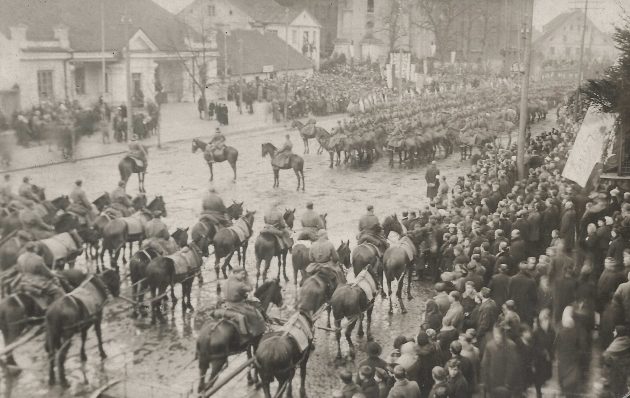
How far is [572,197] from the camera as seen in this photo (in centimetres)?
1506

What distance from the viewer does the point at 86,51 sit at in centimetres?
2566

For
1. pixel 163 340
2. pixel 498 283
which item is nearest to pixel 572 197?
pixel 498 283

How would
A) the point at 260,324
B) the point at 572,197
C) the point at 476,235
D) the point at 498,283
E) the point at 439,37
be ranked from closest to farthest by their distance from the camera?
1. the point at 260,324
2. the point at 498,283
3. the point at 476,235
4. the point at 572,197
5. the point at 439,37

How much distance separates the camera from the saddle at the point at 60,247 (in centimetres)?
1205

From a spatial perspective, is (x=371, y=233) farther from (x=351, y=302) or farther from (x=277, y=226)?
(x=351, y=302)

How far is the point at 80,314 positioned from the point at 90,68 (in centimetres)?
2207

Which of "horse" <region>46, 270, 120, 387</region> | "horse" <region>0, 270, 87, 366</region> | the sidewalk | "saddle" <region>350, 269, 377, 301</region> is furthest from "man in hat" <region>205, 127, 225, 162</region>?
"horse" <region>0, 270, 87, 366</region>

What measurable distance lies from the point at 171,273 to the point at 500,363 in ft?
19.9

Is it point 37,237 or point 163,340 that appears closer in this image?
point 163,340

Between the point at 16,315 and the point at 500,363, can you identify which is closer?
the point at 500,363

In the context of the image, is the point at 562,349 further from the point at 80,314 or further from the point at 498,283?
the point at 80,314

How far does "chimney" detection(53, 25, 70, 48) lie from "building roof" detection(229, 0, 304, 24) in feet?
125

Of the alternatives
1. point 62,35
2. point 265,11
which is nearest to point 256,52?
point 265,11

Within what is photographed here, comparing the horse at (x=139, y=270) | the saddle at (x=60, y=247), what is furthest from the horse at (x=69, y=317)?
the saddle at (x=60, y=247)
